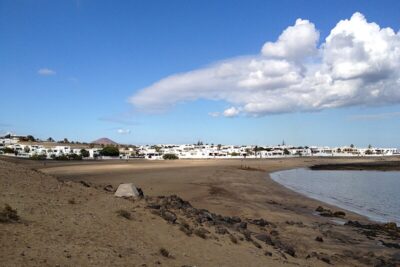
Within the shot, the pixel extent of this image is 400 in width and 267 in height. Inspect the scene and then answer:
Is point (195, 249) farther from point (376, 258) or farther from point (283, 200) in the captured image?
point (283, 200)

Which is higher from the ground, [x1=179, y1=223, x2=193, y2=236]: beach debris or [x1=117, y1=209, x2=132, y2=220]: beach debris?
[x1=117, y1=209, x2=132, y2=220]: beach debris

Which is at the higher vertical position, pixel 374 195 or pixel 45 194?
pixel 45 194

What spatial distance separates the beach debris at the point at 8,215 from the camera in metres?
9.13

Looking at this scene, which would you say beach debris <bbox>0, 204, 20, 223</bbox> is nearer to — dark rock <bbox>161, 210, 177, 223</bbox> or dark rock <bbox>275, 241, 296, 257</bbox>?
dark rock <bbox>161, 210, 177, 223</bbox>

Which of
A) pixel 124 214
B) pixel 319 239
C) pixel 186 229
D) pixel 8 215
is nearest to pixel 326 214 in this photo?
pixel 319 239

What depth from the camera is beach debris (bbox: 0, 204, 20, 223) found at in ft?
30.0

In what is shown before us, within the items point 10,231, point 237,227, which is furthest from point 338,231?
point 10,231

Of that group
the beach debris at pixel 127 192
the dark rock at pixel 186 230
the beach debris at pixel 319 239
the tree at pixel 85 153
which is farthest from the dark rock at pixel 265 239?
the tree at pixel 85 153

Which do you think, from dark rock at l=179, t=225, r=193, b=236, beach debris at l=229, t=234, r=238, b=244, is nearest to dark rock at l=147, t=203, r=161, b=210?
dark rock at l=179, t=225, r=193, b=236

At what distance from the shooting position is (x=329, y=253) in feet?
47.1

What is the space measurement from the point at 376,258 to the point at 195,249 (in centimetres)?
668

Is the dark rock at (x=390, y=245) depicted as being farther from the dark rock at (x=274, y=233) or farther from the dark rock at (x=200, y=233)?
the dark rock at (x=200, y=233)

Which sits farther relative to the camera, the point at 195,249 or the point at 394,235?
the point at 394,235

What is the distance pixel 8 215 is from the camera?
9.28m
